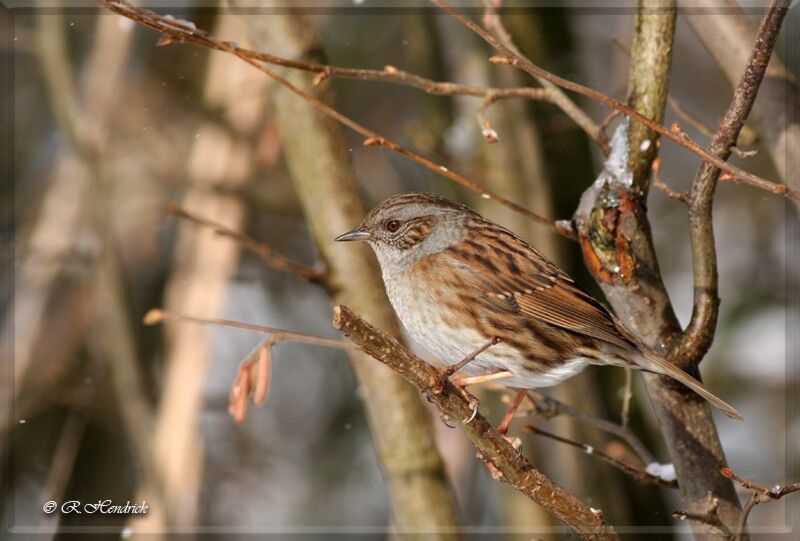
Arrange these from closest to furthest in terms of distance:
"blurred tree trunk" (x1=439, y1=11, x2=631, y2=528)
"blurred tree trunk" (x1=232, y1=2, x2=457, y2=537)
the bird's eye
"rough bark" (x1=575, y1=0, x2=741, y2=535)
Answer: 1. "rough bark" (x1=575, y1=0, x2=741, y2=535)
2. the bird's eye
3. "blurred tree trunk" (x1=232, y1=2, x2=457, y2=537)
4. "blurred tree trunk" (x1=439, y1=11, x2=631, y2=528)

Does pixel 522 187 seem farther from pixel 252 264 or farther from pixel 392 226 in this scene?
pixel 252 264

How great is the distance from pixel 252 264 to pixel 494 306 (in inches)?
125

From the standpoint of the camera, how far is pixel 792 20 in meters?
4.80

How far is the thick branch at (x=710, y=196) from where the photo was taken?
2109mm

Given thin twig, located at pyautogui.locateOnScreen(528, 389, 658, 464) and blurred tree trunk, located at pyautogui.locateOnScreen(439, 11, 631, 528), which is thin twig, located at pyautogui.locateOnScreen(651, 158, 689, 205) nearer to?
thin twig, located at pyautogui.locateOnScreen(528, 389, 658, 464)

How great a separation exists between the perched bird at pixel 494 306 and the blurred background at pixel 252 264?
36.1 inches

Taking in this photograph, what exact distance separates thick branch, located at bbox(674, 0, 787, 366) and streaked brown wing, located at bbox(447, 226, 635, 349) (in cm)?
27

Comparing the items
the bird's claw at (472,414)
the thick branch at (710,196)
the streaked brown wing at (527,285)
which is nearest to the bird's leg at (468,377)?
the bird's claw at (472,414)

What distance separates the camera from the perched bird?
8.99 ft

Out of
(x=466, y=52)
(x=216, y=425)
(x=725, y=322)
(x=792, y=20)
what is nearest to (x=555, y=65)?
(x=466, y=52)

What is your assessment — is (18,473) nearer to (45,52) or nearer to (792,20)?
(45,52)

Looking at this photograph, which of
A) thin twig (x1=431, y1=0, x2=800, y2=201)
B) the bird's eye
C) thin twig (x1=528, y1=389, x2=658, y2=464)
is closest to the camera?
thin twig (x1=431, y1=0, x2=800, y2=201)

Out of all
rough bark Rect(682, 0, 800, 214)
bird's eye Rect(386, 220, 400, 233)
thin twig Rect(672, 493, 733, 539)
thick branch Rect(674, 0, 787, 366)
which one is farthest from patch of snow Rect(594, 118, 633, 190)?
thin twig Rect(672, 493, 733, 539)

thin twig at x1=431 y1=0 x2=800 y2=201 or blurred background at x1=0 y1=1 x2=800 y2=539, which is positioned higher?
blurred background at x1=0 y1=1 x2=800 y2=539
